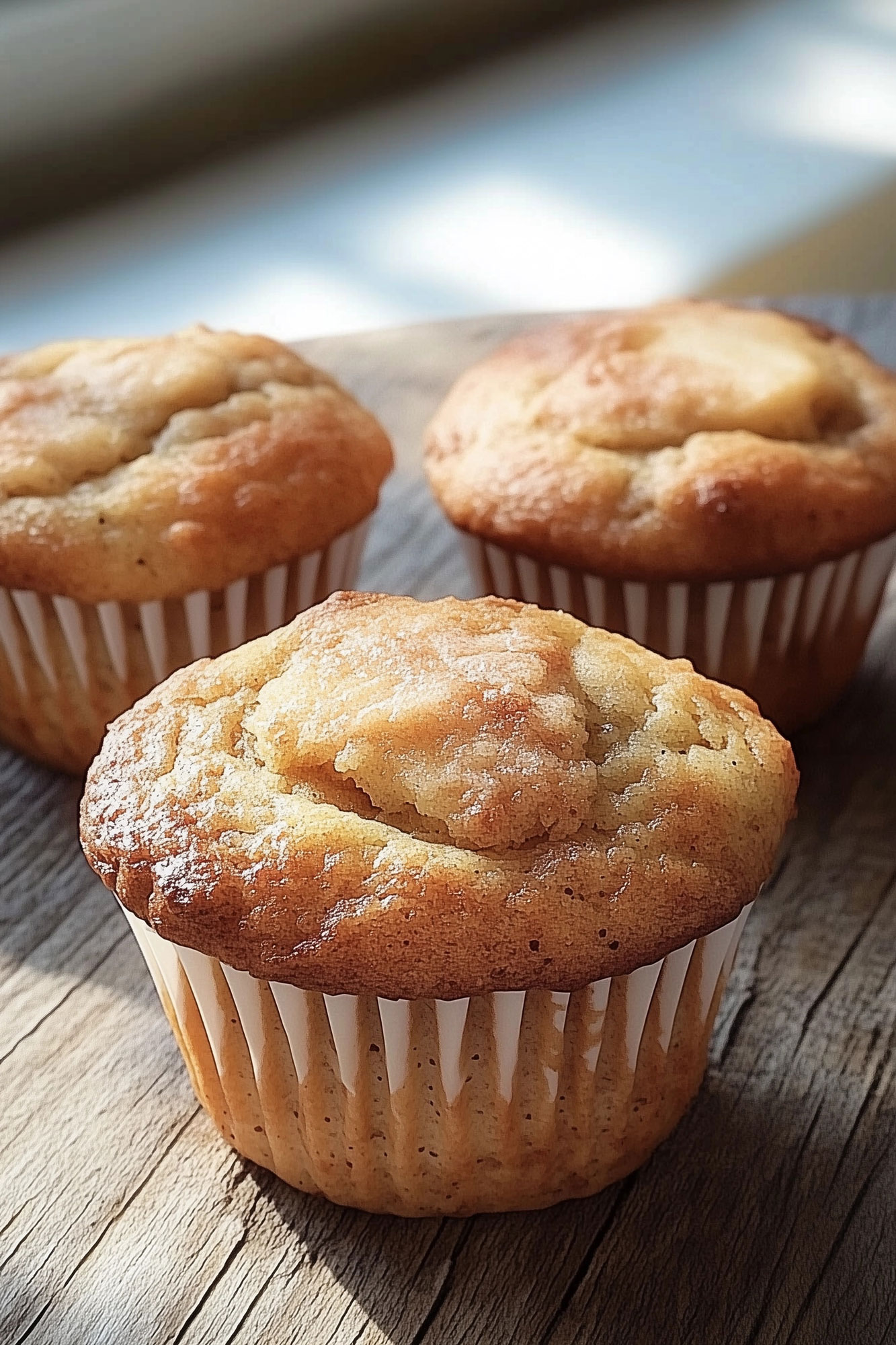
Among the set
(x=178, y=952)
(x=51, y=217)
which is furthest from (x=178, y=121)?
(x=178, y=952)

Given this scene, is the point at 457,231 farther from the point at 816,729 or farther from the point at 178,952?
the point at 178,952

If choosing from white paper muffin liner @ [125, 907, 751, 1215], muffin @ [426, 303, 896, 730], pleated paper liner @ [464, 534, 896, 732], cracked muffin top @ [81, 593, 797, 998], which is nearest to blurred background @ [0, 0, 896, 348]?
muffin @ [426, 303, 896, 730]

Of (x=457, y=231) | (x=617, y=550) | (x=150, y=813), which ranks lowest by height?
(x=457, y=231)

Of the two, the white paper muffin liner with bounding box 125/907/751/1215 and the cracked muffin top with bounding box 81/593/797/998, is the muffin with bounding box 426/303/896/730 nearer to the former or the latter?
the cracked muffin top with bounding box 81/593/797/998

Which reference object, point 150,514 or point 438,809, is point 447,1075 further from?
point 150,514

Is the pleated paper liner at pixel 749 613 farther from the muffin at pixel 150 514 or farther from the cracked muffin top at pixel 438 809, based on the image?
the cracked muffin top at pixel 438 809

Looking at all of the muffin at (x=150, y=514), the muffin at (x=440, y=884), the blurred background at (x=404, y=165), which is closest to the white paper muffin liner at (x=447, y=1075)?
the muffin at (x=440, y=884)

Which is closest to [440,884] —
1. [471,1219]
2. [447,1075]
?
[447,1075]
